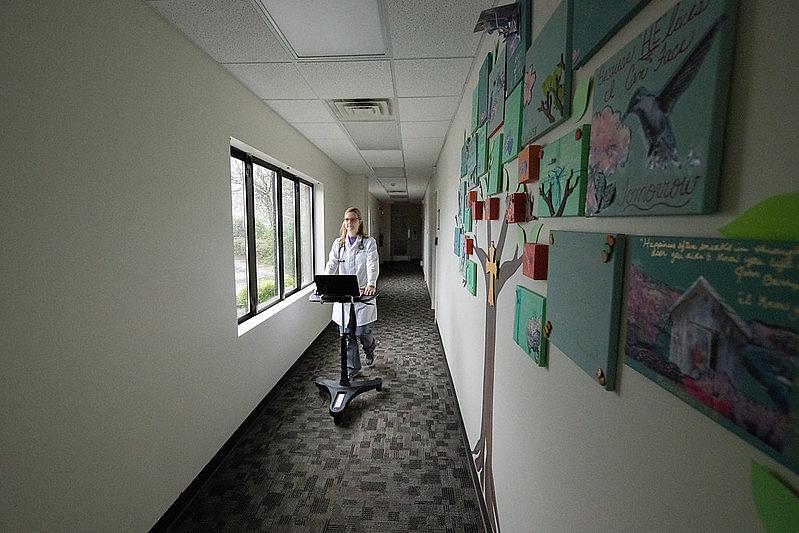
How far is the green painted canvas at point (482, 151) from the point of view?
1716mm

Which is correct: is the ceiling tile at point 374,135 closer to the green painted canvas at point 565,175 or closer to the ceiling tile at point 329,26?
the ceiling tile at point 329,26

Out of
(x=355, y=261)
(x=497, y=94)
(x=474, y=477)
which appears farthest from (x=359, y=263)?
(x=497, y=94)

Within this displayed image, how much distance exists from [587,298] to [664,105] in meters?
0.37

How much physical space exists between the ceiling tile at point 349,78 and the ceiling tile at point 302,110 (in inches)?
8.7

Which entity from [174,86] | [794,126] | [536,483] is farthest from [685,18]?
[174,86]

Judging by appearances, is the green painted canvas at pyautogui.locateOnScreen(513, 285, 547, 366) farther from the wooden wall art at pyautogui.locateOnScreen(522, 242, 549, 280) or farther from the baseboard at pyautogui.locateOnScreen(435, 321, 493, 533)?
the baseboard at pyautogui.locateOnScreen(435, 321, 493, 533)

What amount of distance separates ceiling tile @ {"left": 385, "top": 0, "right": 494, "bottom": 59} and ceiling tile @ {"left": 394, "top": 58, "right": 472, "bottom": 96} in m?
0.09

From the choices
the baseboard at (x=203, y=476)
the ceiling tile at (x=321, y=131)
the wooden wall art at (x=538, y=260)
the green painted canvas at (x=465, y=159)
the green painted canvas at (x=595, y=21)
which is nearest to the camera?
the green painted canvas at (x=595, y=21)

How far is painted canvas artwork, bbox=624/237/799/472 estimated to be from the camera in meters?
0.35

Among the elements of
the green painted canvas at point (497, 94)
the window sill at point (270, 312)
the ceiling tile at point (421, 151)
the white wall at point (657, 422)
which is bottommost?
the window sill at point (270, 312)

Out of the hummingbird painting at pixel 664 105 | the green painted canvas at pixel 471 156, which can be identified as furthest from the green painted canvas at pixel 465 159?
the hummingbird painting at pixel 664 105

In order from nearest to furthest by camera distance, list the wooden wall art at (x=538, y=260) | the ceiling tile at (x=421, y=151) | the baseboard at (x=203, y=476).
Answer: the wooden wall art at (x=538, y=260), the baseboard at (x=203, y=476), the ceiling tile at (x=421, y=151)

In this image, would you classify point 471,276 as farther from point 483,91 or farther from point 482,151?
point 483,91

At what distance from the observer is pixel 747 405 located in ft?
1.28
